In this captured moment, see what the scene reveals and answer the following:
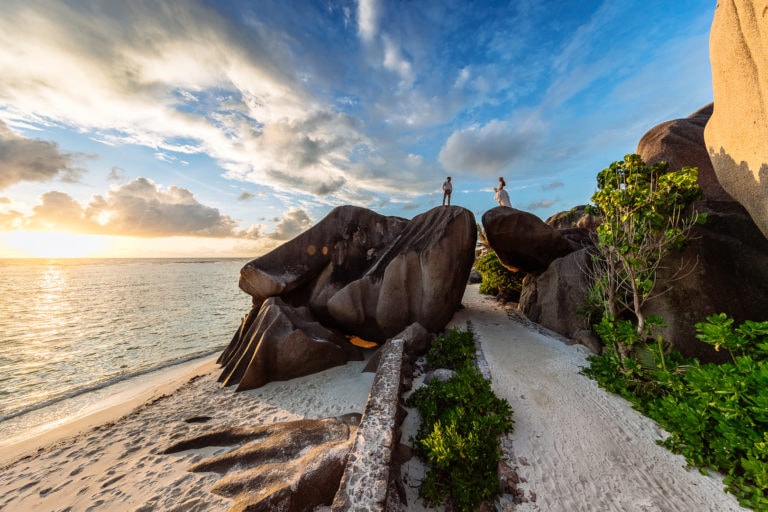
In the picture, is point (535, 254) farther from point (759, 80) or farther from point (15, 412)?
point (15, 412)

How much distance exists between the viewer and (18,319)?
2122 cm

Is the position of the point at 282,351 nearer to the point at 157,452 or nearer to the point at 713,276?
the point at 157,452

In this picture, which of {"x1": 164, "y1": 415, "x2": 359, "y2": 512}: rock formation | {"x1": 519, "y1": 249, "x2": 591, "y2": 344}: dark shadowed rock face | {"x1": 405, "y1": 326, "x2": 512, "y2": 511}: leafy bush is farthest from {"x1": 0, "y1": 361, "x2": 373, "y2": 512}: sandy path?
{"x1": 519, "y1": 249, "x2": 591, "y2": 344}: dark shadowed rock face

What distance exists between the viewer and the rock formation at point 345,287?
9891mm

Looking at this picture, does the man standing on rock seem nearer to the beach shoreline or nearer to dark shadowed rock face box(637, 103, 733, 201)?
dark shadowed rock face box(637, 103, 733, 201)

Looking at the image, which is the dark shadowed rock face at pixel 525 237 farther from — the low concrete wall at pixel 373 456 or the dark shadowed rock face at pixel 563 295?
the low concrete wall at pixel 373 456

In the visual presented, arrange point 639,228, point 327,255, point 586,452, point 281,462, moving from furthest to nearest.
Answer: point 327,255 < point 639,228 < point 281,462 < point 586,452

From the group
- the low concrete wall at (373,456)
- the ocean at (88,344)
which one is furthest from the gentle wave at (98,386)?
the low concrete wall at (373,456)

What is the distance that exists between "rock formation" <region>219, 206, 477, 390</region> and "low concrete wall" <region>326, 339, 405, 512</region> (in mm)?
4682

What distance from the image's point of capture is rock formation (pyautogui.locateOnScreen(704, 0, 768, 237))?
5287 millimetres

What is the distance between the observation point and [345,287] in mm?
11758

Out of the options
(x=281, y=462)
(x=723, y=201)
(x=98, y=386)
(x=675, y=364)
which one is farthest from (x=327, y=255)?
(x=723, y=201)

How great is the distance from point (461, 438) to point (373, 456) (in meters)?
1.52

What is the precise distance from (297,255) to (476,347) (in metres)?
9.10
